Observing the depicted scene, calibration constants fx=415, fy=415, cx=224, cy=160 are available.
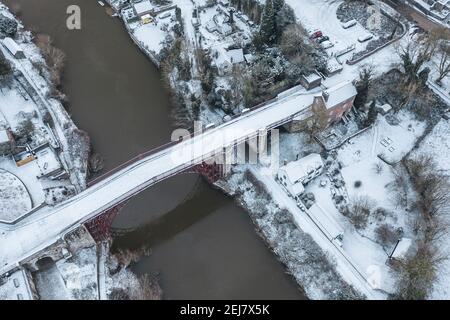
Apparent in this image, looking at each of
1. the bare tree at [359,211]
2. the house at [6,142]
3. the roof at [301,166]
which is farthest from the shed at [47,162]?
the bare tree at [359,211]

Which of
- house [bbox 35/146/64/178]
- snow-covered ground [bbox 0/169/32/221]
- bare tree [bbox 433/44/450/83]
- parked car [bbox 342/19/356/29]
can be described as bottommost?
snow-covered ground [bbox 0/169/32/221]

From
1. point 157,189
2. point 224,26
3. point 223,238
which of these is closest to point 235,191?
point 223,238

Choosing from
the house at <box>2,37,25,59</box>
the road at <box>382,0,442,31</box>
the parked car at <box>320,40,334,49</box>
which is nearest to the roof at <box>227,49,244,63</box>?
the parked car at <box>320,40,334,49</box>

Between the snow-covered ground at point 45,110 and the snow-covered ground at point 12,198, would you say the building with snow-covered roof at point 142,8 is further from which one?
the snow-covered ground at point 12,198

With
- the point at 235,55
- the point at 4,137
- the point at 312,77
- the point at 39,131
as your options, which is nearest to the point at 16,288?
the point at 4,137

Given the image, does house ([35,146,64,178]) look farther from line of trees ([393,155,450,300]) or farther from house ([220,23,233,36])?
line of trees ([393,155,450,300])

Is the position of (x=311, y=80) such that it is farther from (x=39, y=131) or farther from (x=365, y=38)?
(x=39, y=131)

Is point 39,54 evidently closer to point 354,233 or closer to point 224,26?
point 224,26
